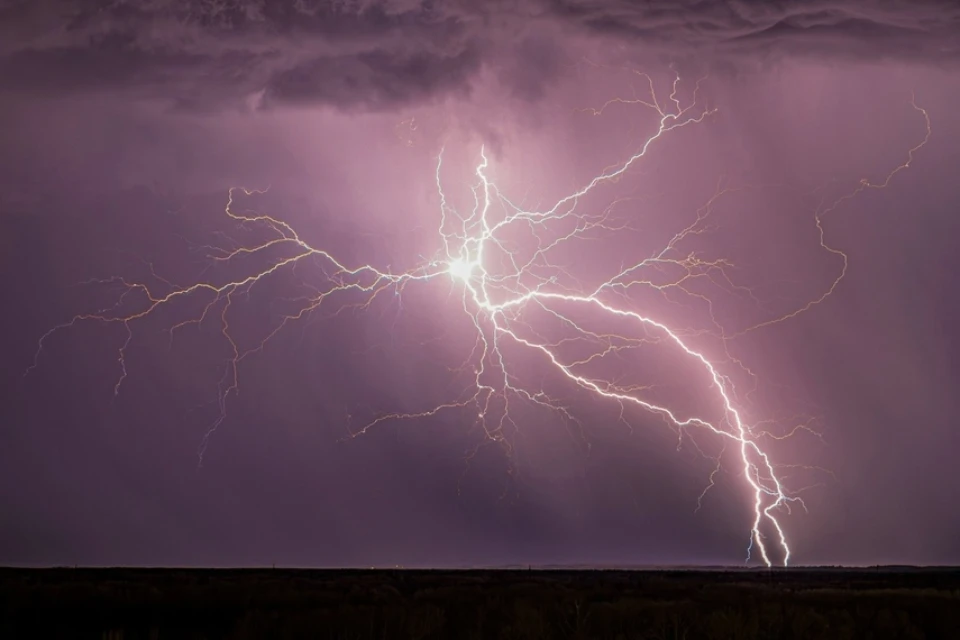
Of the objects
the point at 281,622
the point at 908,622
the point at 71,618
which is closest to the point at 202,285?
the point at 71,618

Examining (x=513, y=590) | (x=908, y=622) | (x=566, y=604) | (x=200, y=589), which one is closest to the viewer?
(x=908, y=622)

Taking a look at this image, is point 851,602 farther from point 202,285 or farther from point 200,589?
point 202,285

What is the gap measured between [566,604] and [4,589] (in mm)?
8241

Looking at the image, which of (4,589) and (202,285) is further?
(202,285)

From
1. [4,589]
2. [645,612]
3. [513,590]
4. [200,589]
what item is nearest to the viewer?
[645,612]

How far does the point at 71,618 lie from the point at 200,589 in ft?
13.7

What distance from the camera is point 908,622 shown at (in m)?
10.7

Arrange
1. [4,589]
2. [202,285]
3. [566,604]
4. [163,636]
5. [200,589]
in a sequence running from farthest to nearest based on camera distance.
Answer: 1. [202,285]
2. [200,589]
3. [4,589]
4. [566,604]
5. [163,636]

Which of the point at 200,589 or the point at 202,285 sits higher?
the point at 202,285

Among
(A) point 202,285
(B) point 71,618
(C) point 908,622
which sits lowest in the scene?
(C) point 908,622

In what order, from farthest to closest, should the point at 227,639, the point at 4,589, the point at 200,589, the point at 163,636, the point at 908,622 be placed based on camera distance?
the point at 200,589, the point at 4,589, the point at 908,622, the point at 163,636, the point at 227,639

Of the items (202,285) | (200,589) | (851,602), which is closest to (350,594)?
(200,589)

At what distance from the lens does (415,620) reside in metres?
9.81

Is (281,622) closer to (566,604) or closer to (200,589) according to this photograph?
(566,604)
